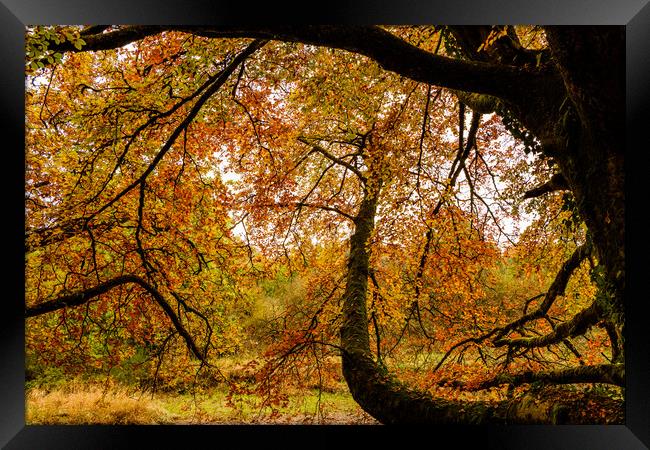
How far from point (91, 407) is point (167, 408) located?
0.59 meters

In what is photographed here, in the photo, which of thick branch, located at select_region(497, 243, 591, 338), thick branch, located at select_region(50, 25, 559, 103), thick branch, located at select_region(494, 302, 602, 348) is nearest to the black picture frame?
thick branch, located at select_region(50, 25, 559, 103)

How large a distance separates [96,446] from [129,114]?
245cm

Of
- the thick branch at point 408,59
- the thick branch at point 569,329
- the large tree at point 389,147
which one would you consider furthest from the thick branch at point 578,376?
the thick branch at point 408,59

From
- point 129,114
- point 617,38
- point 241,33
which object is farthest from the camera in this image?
point 129,114

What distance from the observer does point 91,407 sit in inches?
131

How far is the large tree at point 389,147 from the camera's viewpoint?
1880 millimetres

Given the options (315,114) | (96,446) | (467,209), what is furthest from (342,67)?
(96,446)

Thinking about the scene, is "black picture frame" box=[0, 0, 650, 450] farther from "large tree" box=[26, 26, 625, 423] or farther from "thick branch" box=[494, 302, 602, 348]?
"thick branch" box=[494, 302, 602, 348]

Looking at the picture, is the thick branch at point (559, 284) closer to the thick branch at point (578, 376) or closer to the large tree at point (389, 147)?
the large tree at point (389, 147)

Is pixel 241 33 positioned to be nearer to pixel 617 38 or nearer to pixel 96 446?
pixel 617 38

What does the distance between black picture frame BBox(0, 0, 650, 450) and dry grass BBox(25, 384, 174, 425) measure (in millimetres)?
736

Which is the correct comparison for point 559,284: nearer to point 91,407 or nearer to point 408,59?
point 408,59
